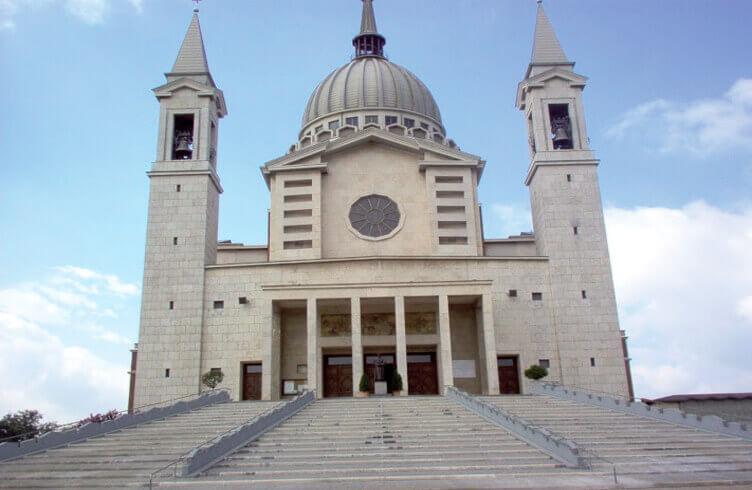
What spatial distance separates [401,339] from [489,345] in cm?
409

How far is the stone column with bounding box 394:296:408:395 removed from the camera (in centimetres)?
3222

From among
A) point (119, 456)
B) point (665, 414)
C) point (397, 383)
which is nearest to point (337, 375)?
point (397, 383)

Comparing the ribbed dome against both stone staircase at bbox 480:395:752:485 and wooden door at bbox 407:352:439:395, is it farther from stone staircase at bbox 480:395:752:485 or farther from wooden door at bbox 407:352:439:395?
stone staircase at bbox 480:395:752:485

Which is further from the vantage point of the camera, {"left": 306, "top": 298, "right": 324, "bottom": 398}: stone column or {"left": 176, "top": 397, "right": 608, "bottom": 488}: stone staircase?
{"left": 306, "top": 298, "right": 324, "bottom": 398}: stone column

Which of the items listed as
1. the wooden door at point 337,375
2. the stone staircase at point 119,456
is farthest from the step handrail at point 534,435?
the wooden door at point 337,375

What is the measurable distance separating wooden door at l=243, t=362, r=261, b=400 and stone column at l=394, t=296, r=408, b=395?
7608mm

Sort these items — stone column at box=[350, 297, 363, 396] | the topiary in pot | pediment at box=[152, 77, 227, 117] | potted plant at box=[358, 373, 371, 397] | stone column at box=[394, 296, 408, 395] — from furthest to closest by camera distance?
pediment at box=[152, 77, 227, 117] < stone column at box=[350, 297, 363, 396] < stone column at box=[394, 296, 408, 395] < the topiary in pot < potted plant at box=[358, 373, 371, 397]

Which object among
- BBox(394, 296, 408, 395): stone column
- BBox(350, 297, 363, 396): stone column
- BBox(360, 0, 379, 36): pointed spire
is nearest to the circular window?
BBox(350, 297, 363, 396): stone column

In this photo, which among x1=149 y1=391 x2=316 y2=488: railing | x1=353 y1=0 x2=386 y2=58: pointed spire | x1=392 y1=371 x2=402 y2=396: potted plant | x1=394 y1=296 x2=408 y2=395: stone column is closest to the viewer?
x1=149 y1=391 x2=316 y2=488: railing

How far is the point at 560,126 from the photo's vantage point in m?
40.2

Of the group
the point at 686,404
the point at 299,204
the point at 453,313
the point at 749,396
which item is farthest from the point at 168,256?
the point at 749,396

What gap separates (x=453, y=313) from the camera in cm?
3725

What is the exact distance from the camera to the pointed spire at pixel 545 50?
41.2 metres

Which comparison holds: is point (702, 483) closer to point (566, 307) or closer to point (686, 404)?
point (686, 404)
